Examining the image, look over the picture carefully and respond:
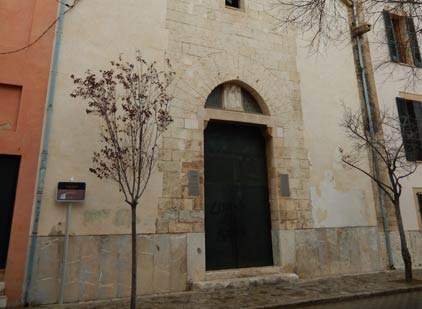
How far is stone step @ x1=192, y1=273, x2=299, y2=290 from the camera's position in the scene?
22.3 ft

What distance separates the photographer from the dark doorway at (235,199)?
25.2ft

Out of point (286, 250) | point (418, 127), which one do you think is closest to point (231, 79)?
point (286, 250)

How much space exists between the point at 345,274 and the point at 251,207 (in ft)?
9.87

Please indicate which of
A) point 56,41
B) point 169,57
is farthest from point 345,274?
point 56,41

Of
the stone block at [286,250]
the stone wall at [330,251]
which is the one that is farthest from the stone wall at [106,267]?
the stone wall at [330,251]

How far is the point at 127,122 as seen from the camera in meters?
6.95

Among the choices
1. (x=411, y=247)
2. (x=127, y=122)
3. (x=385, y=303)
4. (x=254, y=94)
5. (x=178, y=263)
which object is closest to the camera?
(x=385, y=303)

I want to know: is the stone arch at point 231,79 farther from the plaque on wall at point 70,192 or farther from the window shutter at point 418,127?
the window shutter at point 418,127

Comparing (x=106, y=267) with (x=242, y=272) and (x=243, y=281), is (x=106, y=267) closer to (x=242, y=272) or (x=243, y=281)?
(x=243, y=281)

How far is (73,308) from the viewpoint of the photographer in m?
5.44

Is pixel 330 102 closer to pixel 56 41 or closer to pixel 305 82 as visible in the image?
pixel 305 82

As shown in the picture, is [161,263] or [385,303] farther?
[161,263]

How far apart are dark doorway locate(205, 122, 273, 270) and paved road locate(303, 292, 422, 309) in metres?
2.42

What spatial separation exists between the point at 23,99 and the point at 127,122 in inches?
77.5
